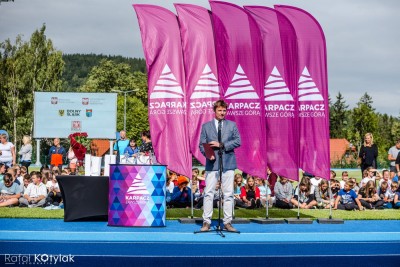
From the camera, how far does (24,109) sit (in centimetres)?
6184

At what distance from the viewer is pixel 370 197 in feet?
52.2

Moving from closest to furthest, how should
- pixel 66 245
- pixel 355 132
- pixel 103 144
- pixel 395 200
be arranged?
pixel 66 245 < pixel 395 200 < pixel 355 132 < pixel 103 144

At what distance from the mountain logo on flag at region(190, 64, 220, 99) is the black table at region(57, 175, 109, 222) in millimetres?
2310

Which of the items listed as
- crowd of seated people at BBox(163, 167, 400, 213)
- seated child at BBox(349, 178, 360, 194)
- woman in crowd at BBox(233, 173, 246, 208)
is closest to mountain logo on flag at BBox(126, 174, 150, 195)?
crowd of seated people at BBox(163, 167, 400, 213)

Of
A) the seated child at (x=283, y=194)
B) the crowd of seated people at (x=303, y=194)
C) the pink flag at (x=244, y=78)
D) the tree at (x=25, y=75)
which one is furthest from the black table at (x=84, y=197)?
the tree at (x=25, y=75)

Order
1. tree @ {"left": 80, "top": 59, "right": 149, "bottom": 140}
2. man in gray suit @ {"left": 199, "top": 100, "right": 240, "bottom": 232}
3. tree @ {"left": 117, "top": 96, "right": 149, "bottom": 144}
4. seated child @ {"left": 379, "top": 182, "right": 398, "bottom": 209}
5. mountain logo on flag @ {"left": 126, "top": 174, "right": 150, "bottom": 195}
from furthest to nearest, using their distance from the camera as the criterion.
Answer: tree @ {"left": 80, "top": 59, "right": 149, "bottom": 140}, tree @ {"left": 117, "top": 96, "right": 149, "bottom": 144}, seated child @ {"left": 379, "top": 182, "right": 398, "bottom": 209}, mountain logo on flag @ {"left": 126, "top": 174, "right": 150, "bottom": 195}, man in gray suit @ {"left": 199, "top": 100, "right": 240, "bottom": 232}

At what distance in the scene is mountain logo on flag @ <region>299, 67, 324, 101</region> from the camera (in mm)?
11641

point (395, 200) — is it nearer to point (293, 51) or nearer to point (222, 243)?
point (293, 51)

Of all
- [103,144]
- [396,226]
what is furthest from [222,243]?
[103,144]

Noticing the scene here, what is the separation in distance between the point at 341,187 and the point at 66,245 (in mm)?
9813

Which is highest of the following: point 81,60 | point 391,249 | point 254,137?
point 81,60

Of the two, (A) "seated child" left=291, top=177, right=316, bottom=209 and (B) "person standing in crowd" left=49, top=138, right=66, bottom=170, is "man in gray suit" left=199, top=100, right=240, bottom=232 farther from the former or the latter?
(B) "person standing in crowd" left=49, top=138, right=66, bottom=170

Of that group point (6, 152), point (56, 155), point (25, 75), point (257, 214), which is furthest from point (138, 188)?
point (25, 75)

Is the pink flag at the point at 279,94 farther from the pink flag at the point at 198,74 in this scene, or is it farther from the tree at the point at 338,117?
the tree at the point at 338,117
